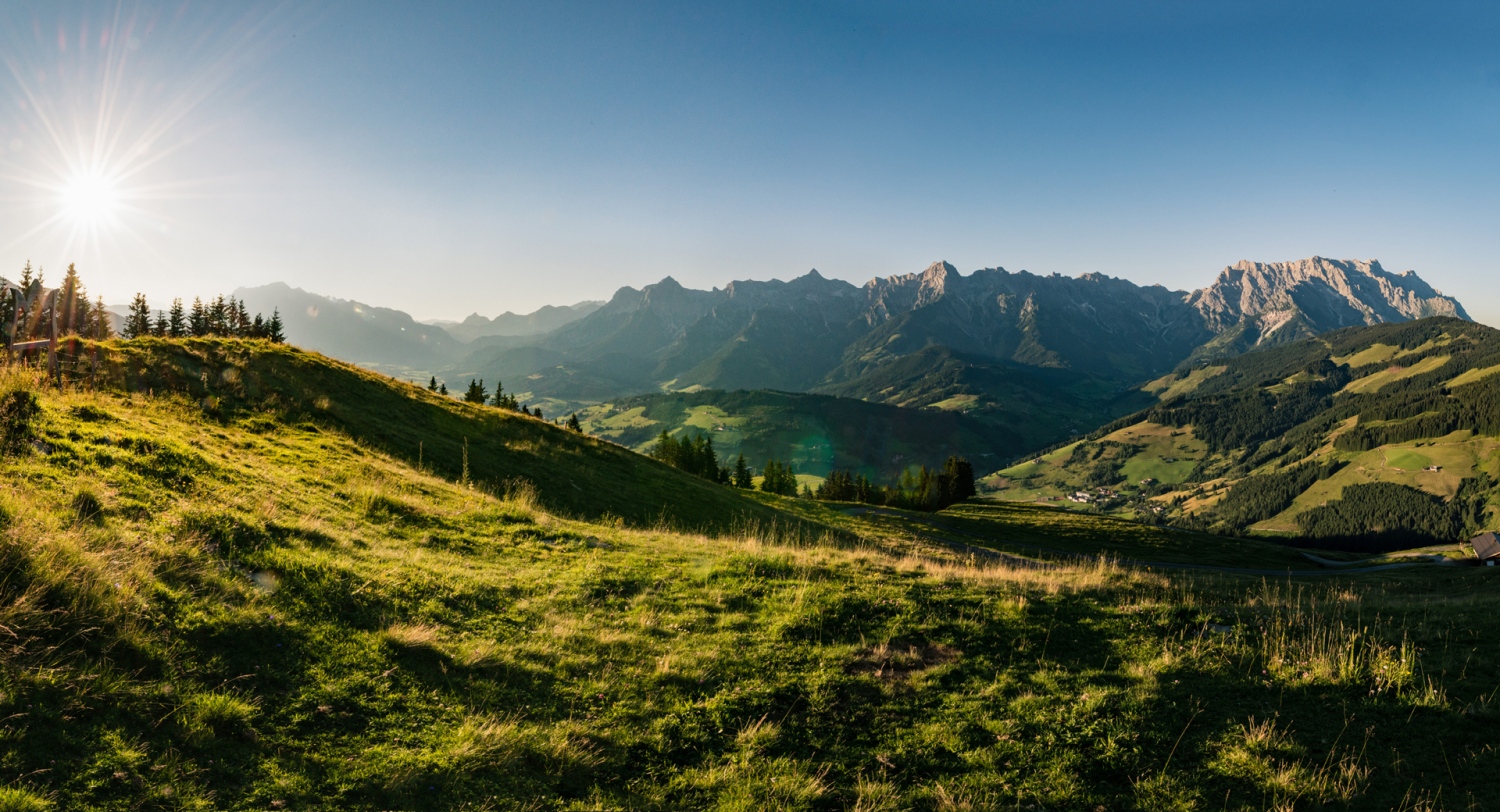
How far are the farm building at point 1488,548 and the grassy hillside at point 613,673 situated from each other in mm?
93228

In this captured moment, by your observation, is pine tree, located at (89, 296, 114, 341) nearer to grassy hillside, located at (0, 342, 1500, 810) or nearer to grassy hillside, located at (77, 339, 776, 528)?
grassy hillside, located at (77, 339, 776, 528)

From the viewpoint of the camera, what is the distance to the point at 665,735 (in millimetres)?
7531

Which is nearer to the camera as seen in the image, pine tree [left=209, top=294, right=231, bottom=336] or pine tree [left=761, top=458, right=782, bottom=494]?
pine tree [left=209, top=294, right=231, bottom=336]

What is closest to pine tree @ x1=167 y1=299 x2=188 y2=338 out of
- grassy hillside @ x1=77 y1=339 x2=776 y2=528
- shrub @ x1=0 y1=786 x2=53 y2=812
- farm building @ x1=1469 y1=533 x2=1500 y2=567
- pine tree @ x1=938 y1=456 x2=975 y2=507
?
grassy hillside @ x1=77 y1=339 x2=776 y2=528

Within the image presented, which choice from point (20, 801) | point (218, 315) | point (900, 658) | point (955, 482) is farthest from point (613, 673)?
point (218, 315)

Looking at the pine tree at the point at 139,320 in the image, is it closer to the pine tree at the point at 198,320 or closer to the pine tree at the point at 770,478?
the pine tree at the point at 198,320

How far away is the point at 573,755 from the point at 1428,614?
1731cm

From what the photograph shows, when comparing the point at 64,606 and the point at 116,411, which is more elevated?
the point at 116,411

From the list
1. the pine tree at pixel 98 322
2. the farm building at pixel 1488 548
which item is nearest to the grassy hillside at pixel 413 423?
Result: the pine tree at pixel 98 322

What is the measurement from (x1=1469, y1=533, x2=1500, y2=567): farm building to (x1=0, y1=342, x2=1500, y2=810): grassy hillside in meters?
93.2

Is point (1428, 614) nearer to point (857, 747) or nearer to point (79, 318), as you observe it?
point (857, 747)

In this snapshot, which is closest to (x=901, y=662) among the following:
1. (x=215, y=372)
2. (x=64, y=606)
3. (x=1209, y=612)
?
(x=1209, y=612)

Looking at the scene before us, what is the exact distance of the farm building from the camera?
229 feet

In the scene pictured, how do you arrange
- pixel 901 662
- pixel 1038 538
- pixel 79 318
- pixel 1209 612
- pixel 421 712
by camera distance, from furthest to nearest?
pixel 79 318 → pixel 1038 538 → pixel 1209 612 → pixel 901 662 → pixel 421 712
